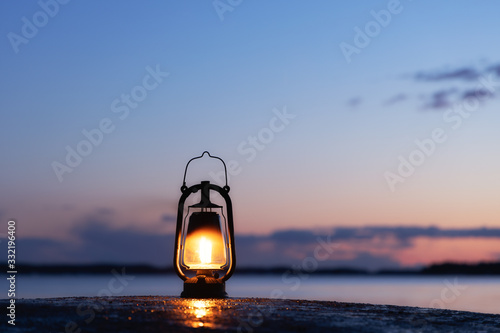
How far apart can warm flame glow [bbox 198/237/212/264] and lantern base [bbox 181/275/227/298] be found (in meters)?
0.17

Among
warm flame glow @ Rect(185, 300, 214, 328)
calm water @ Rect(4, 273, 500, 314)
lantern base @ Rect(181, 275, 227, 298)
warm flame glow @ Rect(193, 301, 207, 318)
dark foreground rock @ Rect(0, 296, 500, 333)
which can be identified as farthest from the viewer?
calm water @ Rect(4, 273, 500, 314)

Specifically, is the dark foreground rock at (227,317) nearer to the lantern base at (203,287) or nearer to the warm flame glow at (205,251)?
the lantern base at (203,287)

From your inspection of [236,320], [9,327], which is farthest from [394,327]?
[9,327]

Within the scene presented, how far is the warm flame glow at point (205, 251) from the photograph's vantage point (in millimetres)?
7039

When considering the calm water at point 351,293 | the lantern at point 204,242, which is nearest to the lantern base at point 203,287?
the lantern at point 204,242

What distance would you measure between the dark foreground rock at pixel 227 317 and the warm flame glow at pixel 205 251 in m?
0.59

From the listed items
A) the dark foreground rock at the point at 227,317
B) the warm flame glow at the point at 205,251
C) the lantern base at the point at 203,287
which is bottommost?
the dark foreground rock at the point at 227,317

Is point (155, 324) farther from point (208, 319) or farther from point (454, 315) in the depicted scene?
point (454, 315)

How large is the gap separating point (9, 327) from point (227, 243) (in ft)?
9.38

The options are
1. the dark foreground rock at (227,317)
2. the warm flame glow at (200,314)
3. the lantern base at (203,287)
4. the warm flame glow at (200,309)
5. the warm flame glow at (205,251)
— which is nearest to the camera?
the dark foreground rock at (227,317)

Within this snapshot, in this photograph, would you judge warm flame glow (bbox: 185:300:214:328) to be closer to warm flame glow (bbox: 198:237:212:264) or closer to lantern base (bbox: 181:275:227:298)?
lantern base (bbox: 181:275:227:298)

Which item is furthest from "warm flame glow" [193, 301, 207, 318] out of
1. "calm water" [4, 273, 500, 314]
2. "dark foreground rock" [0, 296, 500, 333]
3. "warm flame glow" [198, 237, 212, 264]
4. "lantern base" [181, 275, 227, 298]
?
"calm water" [4, 273, 500, 314]

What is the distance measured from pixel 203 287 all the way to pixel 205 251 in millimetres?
379

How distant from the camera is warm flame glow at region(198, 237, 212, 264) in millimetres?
7039
